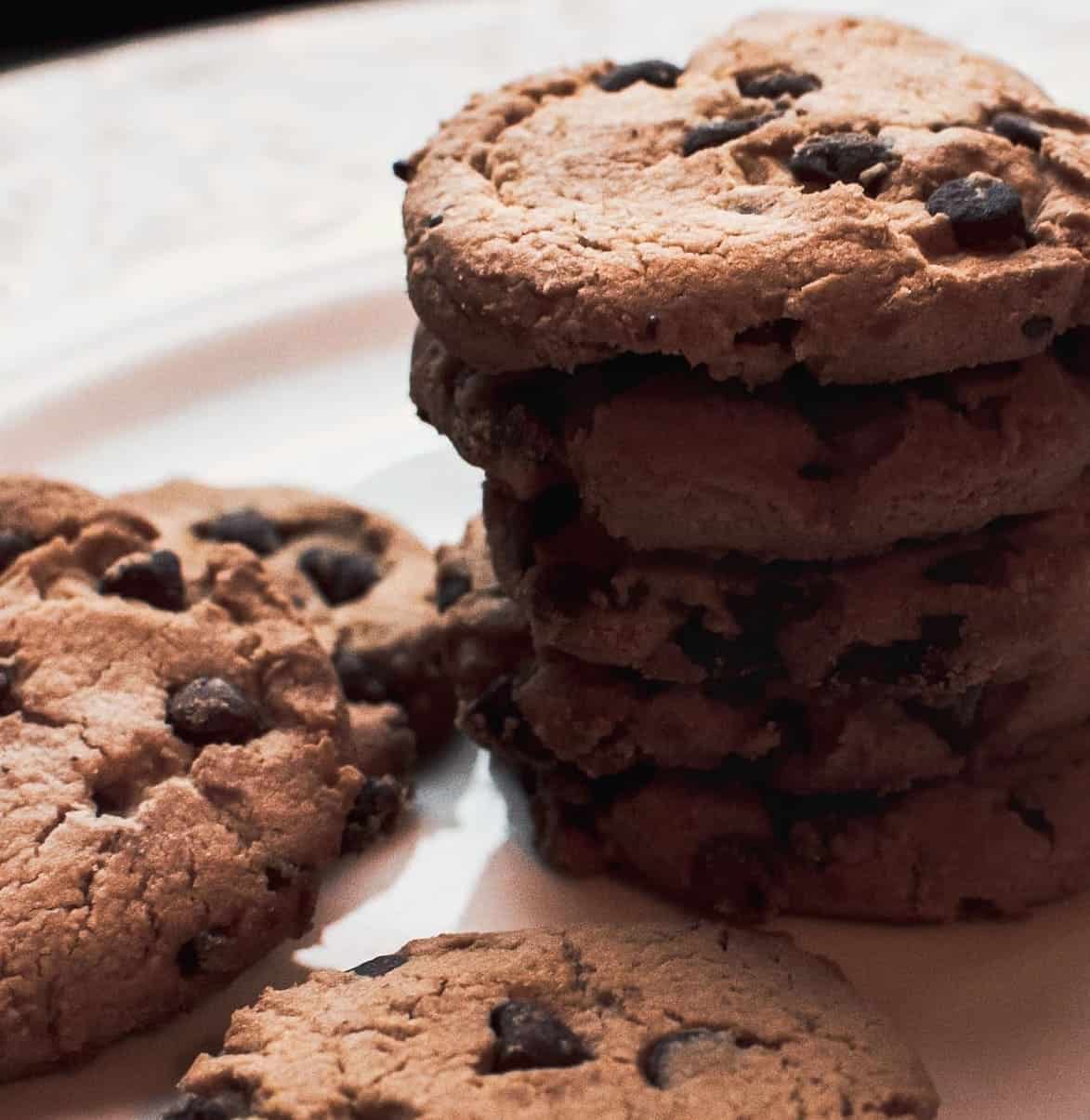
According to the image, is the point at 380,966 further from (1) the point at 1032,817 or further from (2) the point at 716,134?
(2) the point at 716,134

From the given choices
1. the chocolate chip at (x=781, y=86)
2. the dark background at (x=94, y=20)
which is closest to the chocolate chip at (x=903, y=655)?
the chocolate chip at (x=781, y=86)

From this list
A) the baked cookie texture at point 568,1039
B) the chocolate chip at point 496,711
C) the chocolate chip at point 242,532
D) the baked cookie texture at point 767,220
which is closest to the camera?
the baked cookie texture at point 568,1039

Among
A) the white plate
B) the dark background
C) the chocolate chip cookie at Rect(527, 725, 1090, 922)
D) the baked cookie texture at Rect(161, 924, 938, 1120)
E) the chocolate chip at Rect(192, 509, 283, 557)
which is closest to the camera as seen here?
the baked cookie texture at Rect(161, 924, 938, 1120)

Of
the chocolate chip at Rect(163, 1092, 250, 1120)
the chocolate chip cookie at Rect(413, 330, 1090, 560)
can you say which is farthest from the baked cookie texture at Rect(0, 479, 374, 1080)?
the chocolate chip cookie at Rect(413, 330, 1090, 560)

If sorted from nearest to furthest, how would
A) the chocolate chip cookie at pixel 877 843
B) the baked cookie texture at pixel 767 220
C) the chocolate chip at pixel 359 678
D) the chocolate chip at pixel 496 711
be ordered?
the baked cookie texture at pixel 767 220, the chocolate chip cookie at pixel 877 843, the chocolate chip at pixel 496 711, the chocolate chip at pixel 359 678

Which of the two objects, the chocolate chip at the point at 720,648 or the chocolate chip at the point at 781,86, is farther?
the chocolate chip at the point at 781,86

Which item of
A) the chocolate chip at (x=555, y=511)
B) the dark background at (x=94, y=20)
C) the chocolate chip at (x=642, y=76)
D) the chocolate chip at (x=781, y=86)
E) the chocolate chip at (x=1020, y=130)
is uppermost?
the chocolate chip at (x=1020, y=130)

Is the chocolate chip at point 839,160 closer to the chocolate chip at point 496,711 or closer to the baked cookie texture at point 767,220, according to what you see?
the baked cookie texture at point 767,220

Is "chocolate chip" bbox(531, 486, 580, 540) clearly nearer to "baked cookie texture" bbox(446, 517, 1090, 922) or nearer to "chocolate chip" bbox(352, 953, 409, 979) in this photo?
"baked cookie texture" bbox(446, 517, 1090, 922)
